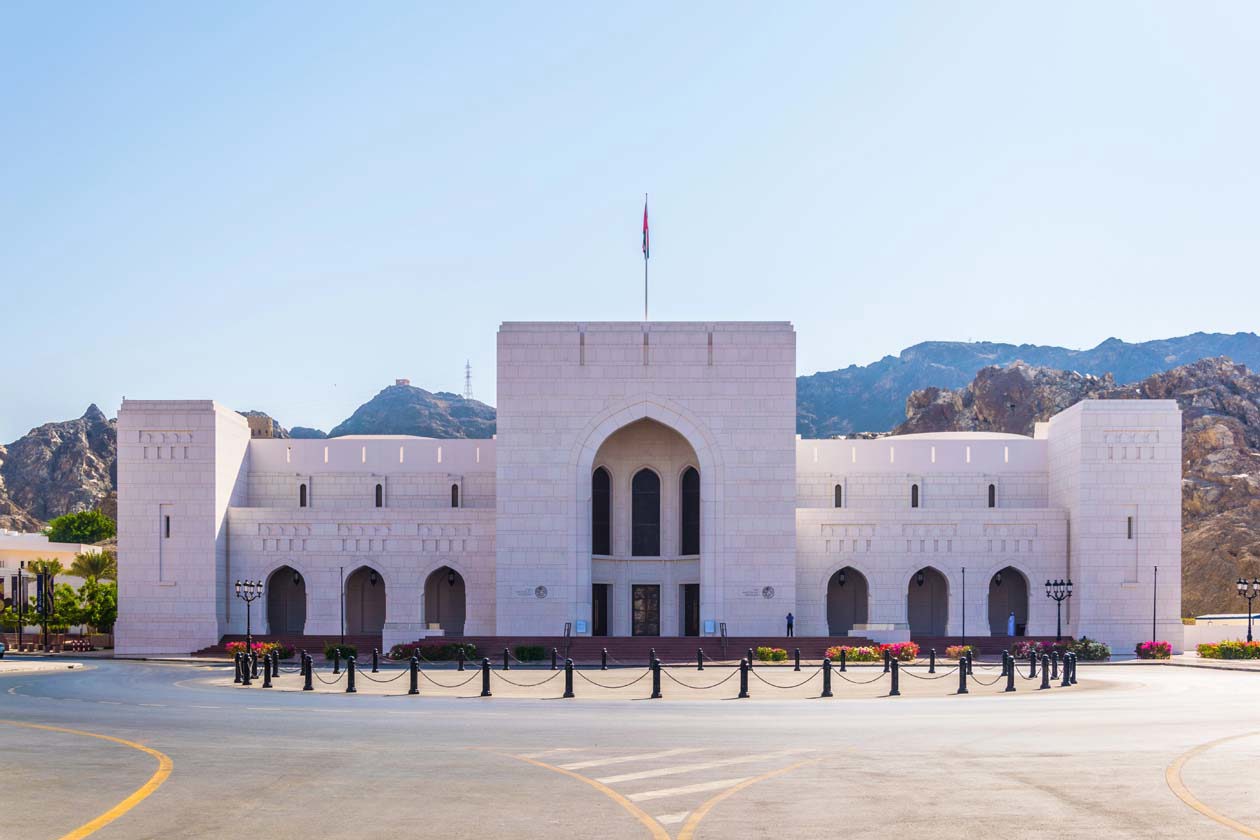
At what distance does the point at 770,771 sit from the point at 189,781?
22.2 feet

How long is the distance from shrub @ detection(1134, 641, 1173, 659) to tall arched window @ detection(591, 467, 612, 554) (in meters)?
22.7

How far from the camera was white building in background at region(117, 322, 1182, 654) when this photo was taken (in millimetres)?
59625

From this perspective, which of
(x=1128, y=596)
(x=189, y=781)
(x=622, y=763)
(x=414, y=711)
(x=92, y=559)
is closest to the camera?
(x=189, y=781)

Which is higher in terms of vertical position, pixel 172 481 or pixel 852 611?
pixel 172 481

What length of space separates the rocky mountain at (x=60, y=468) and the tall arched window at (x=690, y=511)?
105968 mm

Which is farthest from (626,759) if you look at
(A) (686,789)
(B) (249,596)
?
(B) (249,596)

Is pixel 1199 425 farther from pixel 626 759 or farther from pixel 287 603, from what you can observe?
pixel 626 759

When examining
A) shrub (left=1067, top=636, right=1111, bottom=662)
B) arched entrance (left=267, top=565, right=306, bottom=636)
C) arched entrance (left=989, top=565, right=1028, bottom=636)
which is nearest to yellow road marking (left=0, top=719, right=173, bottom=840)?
shrub (left=1067, top=636, right=1111, bottom=662)

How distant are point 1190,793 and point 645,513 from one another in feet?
159

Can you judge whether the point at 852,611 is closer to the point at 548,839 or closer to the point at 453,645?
the point at 453,645

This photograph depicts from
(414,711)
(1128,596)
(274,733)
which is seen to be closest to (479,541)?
(1128,596)

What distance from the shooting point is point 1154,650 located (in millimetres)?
54281

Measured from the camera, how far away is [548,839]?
12.5 meters

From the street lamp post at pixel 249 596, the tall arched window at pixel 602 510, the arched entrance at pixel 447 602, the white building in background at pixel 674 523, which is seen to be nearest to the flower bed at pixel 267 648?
the street lamp post at pixel 249 596
